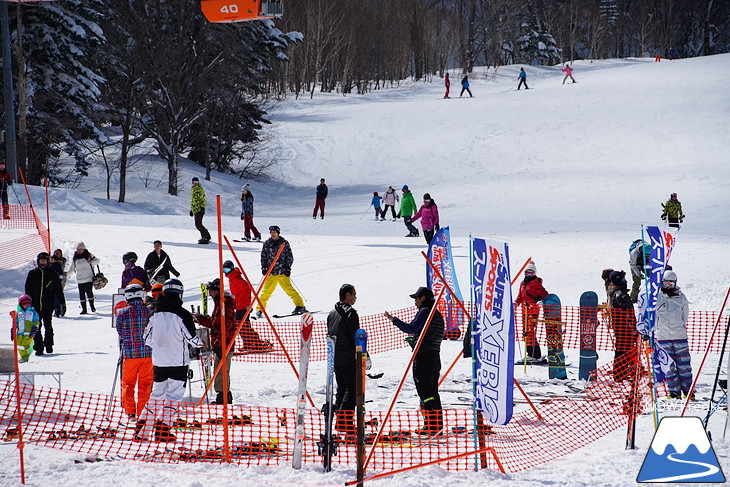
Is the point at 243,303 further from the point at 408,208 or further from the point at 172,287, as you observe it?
the point at 408,208

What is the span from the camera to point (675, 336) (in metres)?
8.90

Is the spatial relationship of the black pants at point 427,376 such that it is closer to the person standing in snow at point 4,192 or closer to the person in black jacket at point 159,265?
the person in black jacket at point 159,265

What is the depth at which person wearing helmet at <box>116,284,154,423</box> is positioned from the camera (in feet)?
24.9

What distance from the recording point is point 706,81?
43.1 meters

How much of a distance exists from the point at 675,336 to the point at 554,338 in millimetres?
1577

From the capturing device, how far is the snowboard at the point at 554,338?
9945 millimetres

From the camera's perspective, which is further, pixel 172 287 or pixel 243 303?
pixel 243 303

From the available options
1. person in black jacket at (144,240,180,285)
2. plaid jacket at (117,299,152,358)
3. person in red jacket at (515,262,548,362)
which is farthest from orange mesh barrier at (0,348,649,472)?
person in black jacket at (144,240,180,285)

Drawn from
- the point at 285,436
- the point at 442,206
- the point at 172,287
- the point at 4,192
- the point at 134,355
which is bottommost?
the point at 285,436

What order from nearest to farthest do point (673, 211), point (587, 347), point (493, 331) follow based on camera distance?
point (493, 331), point (587, 347), point (673, 211)

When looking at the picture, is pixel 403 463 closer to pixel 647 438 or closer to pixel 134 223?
pixel 647 438

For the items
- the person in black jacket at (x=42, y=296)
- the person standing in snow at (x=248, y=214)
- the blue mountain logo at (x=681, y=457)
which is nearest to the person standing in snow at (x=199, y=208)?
the person standing in snow at (x=248, y=214)

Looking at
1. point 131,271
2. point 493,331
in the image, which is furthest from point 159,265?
point 493,331

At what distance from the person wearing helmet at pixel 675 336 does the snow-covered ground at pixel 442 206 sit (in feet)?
3.34
